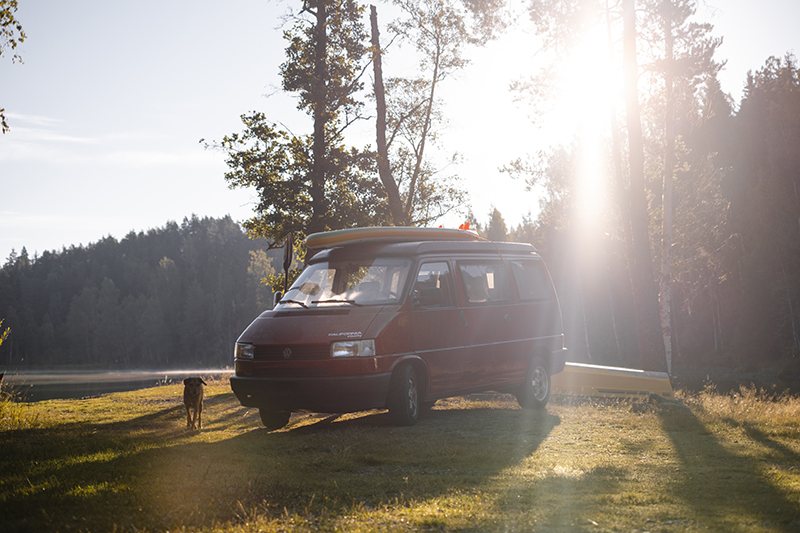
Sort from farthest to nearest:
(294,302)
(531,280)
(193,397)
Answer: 1. (531,280)
2. (193,397)
3. (294,302)

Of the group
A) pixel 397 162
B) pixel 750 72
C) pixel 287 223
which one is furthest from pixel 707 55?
pixel 750 72

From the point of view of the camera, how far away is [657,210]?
26.7m

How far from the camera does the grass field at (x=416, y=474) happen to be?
15.6 feet

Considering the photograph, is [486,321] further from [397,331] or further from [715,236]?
[715,236]

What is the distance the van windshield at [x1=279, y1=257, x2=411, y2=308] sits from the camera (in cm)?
907

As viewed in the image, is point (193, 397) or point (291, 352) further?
point (193, 397)

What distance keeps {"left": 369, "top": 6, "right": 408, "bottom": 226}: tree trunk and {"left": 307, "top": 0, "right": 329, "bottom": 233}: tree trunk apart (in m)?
1.46

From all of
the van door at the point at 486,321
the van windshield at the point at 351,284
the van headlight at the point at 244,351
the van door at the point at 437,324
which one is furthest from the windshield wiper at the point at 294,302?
the van door at the point at 486,321

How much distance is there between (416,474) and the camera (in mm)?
6312

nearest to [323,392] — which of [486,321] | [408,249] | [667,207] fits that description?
[408,249]

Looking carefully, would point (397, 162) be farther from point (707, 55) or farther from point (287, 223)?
point (707, 55)

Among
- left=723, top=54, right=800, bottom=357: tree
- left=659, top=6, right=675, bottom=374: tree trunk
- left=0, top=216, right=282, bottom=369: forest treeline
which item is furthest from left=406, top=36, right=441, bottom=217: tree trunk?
left=0, top=216, right=282, bottom=369: forest treeline

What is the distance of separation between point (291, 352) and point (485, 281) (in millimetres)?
3575

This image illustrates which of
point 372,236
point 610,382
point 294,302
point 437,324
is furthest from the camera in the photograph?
point 610,382
